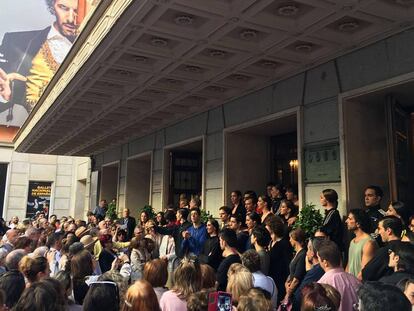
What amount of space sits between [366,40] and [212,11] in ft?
8.73

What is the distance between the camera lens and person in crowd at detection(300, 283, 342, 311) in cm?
251

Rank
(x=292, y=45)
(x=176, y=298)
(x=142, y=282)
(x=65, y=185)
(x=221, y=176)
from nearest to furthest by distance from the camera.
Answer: (x=142, y=282), (x=176, y=298), (x=292, y=45), (x=221, y=176), (x=65, y=185)

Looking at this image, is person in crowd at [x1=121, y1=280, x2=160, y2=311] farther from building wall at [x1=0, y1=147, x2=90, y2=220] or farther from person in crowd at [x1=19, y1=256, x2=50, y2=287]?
building wall at [x1=0, y1=147, x2=90, y2=220]

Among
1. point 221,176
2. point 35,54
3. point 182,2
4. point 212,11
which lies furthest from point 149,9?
point 35,54

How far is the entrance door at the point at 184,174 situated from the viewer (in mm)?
13469

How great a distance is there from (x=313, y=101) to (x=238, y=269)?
15.7 feet

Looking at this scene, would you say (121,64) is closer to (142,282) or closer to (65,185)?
(142,282)

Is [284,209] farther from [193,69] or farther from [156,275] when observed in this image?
[156,275]

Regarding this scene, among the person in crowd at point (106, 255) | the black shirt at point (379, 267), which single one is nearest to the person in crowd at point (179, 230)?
the person in crowd at point (106, 255)

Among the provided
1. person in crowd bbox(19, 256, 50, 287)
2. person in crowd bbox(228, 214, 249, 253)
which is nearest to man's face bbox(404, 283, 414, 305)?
person in crowd bbox(19, 256, 50, 287)

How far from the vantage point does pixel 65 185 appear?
1154 inches

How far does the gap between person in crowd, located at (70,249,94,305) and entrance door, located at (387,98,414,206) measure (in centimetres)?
493

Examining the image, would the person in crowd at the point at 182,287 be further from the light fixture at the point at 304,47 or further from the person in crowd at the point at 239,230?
the light fixture at the point at 304,47

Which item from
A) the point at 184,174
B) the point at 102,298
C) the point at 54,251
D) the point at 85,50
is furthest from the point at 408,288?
the point at 184,174
